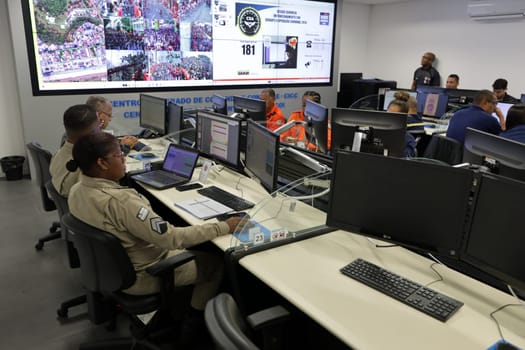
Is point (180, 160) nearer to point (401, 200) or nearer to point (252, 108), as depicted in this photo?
point (252, 108)

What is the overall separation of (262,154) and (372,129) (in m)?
0.72

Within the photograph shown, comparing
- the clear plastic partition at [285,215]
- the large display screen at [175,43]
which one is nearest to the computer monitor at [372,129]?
the clear plastic partition at [285,215]

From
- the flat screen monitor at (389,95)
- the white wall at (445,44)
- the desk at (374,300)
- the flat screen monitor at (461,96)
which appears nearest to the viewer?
the desk at (374,300)

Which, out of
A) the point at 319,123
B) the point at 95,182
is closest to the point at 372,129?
the point at 319,123

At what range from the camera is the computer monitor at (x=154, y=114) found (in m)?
3.80

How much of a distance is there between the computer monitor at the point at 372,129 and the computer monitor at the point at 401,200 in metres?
0.70

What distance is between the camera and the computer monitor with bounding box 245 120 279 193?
7.45 feet

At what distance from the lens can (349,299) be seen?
4.81ft

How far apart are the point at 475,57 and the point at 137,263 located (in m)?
7.63

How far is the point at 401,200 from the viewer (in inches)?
64.6

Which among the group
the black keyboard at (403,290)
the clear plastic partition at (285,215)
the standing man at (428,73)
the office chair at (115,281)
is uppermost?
the standing man at (428,73)

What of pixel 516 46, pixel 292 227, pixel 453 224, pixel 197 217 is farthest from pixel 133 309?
pixel 516 46

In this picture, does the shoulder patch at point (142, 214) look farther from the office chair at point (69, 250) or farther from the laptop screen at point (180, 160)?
the laptop screen at point (180, 160)

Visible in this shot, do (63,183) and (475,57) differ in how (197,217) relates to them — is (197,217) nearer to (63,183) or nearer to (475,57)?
(63,183)
